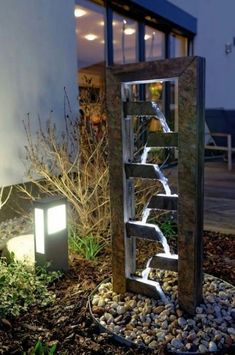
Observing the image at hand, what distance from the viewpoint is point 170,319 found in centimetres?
204

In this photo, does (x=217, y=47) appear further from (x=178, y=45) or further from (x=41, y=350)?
(x=41, y=350)

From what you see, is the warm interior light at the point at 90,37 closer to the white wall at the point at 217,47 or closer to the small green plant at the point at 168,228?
the small green plant at the point at 168,228

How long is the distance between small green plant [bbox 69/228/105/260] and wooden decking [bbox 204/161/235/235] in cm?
126

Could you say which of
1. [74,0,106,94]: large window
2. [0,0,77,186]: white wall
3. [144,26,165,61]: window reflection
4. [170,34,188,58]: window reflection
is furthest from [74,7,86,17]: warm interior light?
[170,34,188,58]: window reflection

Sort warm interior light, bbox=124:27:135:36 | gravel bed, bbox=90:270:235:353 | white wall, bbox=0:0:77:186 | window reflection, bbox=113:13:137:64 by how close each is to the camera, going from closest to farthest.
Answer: gravel bed, bbox=90:270:235:353, white wall, bbox=0:0:77:186, window reflection, bbox=113:13:137:64, warm interior light, bbox=124:27:135:36

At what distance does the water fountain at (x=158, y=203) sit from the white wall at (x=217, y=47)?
6.75 meters

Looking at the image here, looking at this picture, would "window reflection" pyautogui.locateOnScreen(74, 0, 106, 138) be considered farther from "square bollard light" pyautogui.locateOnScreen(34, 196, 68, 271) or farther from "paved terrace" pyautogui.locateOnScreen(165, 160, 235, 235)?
"square bollard light" pyautogui.locateOnScreen(34, 196, 68, 271)

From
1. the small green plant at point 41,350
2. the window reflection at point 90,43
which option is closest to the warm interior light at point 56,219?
the small green plant at point 41,350

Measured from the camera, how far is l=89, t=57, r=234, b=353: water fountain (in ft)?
6.28

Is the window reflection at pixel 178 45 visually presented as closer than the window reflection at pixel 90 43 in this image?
No

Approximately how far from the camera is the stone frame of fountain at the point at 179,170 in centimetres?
191

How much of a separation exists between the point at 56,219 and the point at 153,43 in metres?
5.48

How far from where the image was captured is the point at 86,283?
2596 mm

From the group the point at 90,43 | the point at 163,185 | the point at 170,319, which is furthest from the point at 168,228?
the point at 90,43
